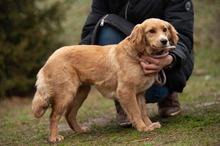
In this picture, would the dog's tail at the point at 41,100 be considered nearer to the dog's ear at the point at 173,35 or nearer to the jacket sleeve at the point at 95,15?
the jacket sleeve at the point at 95,15

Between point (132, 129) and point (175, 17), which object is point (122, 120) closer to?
point (132, 129)

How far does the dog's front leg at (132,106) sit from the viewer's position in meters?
5.25

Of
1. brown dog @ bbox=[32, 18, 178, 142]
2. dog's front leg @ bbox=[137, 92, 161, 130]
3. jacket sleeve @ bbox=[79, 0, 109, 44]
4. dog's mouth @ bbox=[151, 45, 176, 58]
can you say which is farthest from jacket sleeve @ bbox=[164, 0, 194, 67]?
jacket sleeve @ bbox=[79, 0, 109, 44]

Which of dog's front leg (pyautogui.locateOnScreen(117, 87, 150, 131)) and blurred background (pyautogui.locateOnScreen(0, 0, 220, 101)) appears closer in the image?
dog's front leg (pyautogui.locateOnScreen(117, 87, 150, 131))

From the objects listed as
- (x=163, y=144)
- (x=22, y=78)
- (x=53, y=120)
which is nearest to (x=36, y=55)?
(x=22, y=78)

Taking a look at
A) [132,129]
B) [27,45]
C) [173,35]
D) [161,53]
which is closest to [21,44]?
[27,45]

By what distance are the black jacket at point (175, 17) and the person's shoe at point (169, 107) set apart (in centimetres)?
31

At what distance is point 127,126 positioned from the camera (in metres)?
5.82

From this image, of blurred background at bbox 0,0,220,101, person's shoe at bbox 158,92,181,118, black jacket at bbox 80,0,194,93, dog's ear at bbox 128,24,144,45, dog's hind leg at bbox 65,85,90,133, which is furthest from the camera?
blurred background at bbox 0,0,220,101

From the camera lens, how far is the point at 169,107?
632cm

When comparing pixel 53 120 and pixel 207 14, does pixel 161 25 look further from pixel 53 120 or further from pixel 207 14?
pixel 207 14

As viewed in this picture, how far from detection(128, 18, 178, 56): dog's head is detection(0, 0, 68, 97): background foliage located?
621 centimetres

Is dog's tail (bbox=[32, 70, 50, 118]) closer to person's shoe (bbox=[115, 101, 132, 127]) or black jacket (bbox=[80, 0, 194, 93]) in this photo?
person's shoe (bbox=[115, 101, 132, 127])

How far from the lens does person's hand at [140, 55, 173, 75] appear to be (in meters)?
5.20
